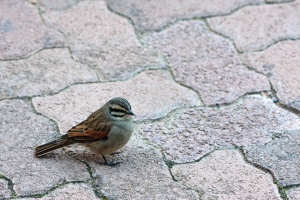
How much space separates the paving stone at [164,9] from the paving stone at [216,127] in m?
1.54

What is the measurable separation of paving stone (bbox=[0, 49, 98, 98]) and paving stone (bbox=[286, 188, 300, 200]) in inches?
87.2

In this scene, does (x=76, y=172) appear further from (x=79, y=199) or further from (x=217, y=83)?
(x=217, y=83)

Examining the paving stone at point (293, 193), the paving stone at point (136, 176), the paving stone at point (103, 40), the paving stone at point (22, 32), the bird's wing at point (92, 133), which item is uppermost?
the paving stone at point (293, 193)

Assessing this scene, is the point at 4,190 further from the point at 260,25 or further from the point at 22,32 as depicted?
the point at 260,25

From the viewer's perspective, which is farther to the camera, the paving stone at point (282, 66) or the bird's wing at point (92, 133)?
the paving stone at point (282, 66)

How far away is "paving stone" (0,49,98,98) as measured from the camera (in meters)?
6.61

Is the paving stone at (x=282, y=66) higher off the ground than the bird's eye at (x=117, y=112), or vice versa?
the paving stone at (x=282, y=66)

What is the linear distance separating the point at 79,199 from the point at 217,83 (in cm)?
201

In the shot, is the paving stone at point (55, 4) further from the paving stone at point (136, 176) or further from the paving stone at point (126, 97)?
the paving stone at point (136, 176)

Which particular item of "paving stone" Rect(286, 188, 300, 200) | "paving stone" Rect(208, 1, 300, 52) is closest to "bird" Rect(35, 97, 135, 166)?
"paving stone" Rect(286, 188, 300, 200)

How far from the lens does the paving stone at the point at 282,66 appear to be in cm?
661

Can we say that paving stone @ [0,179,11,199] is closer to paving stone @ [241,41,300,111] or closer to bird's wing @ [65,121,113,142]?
bird's wing @ [65,121,113,142]

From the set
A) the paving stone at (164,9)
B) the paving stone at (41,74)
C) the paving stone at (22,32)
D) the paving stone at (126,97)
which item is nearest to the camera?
the paving stone at (126,97)

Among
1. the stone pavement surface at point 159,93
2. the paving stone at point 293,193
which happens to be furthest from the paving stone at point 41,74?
the paving stone at point 293,193
